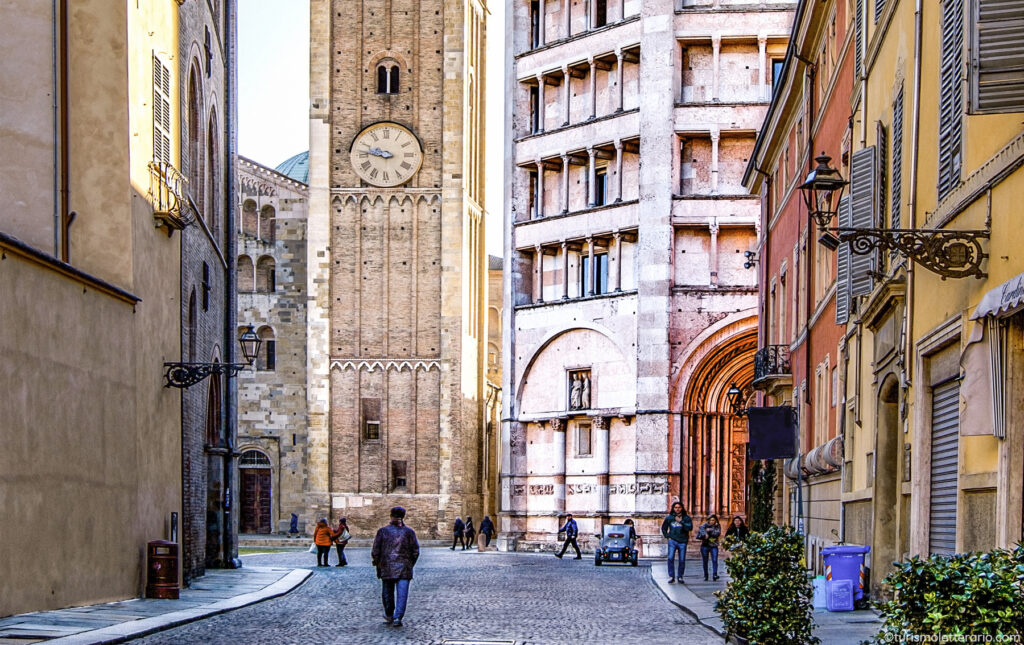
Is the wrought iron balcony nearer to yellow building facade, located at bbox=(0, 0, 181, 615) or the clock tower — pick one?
yellow building facade, located at bbox=(0, 0, 181, 615)

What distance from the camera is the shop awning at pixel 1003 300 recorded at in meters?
9.40

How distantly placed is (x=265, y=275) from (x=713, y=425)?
24.9m

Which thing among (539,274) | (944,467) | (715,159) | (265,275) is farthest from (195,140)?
(265,275)

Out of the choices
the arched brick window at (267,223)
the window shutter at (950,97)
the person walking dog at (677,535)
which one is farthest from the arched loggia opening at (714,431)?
the window shutter at (950,97)

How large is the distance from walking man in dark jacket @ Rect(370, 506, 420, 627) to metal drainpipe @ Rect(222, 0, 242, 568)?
550 inches

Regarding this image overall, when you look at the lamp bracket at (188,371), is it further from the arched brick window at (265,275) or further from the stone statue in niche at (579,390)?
the arched brick window at (265,275)

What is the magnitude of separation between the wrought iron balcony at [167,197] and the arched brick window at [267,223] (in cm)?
4213

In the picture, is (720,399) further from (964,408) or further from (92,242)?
(964,408)

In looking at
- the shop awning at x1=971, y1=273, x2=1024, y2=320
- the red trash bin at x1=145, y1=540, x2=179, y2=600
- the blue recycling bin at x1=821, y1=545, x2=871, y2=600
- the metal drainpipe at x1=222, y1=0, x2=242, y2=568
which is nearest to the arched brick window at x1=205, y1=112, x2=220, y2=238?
the metal drainpipe at x1=222, y1=0, x2=242, y2=568

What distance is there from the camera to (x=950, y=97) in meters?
11.8

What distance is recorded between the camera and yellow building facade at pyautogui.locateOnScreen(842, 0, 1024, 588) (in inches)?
389

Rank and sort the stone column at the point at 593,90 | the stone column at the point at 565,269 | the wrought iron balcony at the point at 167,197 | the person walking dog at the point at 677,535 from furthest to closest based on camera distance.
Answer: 1. the stone column at the point at 565,269
2. the stone column at the point at 593,90
3. the person walking dog at the point at 677,535
4. the wrought iron balcony at the point at 167,197

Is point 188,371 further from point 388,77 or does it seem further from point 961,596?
point 388,77

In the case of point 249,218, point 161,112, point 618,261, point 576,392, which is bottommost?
point 576,392
